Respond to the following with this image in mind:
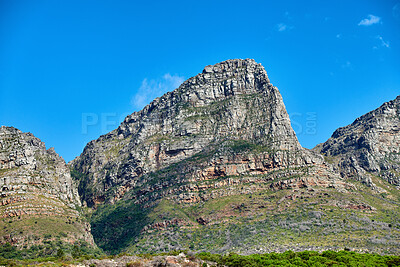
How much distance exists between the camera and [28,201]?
5531 inches

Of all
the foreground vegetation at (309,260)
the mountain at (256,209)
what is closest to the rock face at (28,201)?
the mountain at (256,209)

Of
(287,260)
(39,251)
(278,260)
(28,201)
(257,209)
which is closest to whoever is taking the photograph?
(287,260)

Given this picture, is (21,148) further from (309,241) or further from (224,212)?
(309,241)

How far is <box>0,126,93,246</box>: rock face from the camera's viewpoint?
417 feet

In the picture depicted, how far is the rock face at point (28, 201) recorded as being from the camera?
12725 centimetres

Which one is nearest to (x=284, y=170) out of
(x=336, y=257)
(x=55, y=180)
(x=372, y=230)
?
(x=372, y=230)

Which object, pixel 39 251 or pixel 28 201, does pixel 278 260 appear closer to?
pixel 39 251

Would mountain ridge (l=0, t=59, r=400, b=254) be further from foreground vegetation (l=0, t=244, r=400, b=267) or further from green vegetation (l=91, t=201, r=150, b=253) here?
foreground vegetation (l=0, t=244, r=400, b=267)

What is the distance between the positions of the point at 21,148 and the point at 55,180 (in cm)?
2561

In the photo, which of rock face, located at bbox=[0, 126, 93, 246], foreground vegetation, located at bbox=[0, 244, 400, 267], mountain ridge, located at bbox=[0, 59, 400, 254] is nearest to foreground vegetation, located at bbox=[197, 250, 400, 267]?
foreground vegetation, located at bbox=[0, 244, 400, 267]

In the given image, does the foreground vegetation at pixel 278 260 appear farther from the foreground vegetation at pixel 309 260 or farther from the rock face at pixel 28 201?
the rock face at pixel 28 201

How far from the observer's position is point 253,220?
151750mm

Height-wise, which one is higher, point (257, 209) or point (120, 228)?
point (257, 209)

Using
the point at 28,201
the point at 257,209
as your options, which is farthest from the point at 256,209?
the point at 28,201
